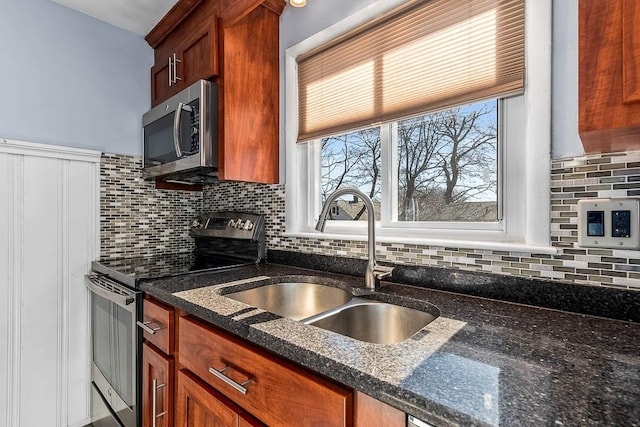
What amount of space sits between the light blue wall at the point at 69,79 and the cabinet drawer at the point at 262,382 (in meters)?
1.46

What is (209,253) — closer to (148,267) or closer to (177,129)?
(148,267)

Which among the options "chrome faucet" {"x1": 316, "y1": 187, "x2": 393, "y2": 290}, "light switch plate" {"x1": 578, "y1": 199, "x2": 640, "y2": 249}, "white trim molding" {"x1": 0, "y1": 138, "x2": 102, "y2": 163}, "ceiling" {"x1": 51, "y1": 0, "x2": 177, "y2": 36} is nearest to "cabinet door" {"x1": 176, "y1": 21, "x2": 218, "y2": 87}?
"ceiling" {"x1": 51, "y1": 0, "x2": 177, "y2": 36}

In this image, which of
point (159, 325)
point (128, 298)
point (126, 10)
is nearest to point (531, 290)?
point (159, 325)

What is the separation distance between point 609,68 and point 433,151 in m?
0.81

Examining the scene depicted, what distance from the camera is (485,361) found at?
1.91 ft

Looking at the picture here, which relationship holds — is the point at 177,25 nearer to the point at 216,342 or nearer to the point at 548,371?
the point at 216,342

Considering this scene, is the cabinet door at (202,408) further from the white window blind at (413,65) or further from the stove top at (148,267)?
the white window blind at (413,65)

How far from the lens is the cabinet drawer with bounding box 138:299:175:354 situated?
3.62 ft

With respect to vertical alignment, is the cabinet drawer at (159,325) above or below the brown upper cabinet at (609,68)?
below

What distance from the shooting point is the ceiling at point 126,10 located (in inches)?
67.9

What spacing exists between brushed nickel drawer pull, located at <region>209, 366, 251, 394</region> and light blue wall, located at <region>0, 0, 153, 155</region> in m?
1.64

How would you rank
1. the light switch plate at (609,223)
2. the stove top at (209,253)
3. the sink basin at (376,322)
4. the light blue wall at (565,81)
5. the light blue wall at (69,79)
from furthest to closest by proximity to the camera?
1. the light blue wall at (69,79)
2. the stove top at (209,253)
3. the sink basin at (376,322)
4. the light blue wall at (565,81)
5. the light switch plate at (609,223)

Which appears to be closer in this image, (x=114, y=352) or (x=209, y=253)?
(x=114, y=352)

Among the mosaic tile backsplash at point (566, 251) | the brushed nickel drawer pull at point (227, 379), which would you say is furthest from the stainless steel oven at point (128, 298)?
the brushed nickel drawer pull at point (227, 379)
